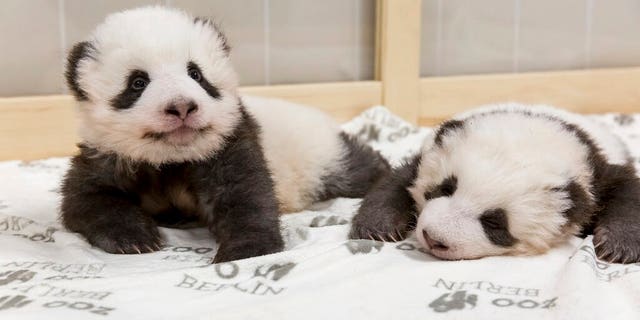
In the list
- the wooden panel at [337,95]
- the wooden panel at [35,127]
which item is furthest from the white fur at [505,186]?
the wooden panel at [35,127]

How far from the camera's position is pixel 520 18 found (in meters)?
4.47

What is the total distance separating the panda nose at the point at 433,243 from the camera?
2.13 meters

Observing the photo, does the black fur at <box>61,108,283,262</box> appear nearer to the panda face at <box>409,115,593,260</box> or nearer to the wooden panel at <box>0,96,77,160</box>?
the panda face at <box>409,115,593,260</box>

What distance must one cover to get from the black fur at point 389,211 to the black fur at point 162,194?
10.6 inches

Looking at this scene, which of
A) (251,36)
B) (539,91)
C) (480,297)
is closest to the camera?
(480,297)

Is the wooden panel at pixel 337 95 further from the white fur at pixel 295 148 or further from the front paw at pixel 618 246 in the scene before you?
the front paw at pixel 618 246

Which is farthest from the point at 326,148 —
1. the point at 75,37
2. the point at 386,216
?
the point at 75,37

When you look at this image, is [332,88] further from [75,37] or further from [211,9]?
[75,37]

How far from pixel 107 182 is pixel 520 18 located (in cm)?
282

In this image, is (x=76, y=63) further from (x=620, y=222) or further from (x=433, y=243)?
(x=620, y=222)

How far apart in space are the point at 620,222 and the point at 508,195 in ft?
1.22

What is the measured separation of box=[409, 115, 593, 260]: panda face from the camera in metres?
2.13

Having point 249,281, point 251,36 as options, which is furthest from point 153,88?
point 251,36

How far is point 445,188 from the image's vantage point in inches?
88.3
